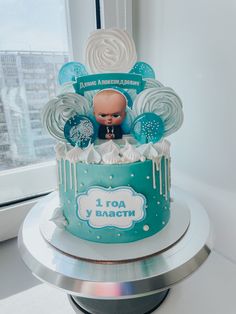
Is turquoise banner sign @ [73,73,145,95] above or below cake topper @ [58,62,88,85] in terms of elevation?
below

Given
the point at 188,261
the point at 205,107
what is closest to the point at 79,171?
the point at 188,261

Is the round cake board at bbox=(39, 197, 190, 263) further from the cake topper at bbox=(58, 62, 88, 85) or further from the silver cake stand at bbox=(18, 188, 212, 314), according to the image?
the cake topper at bbox=(58, 62, 88, 85)

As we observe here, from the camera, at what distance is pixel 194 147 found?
777 millimetres

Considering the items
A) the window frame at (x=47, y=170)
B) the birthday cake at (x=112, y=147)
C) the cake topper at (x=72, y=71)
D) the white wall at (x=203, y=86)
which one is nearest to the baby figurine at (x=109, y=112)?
the birthday cake at (x=112, y=147)

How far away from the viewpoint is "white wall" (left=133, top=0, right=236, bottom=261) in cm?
65

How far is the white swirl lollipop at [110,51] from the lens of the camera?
1.86 ft

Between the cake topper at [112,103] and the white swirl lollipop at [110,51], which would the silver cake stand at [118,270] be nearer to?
the cake topper at [112,103]

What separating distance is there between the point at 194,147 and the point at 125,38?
1.19 feet

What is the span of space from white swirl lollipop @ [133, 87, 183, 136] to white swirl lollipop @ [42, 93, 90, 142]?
0.37 feet

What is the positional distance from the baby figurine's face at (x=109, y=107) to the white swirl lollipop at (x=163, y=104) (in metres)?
0.04

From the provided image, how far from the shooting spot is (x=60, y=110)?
53cm

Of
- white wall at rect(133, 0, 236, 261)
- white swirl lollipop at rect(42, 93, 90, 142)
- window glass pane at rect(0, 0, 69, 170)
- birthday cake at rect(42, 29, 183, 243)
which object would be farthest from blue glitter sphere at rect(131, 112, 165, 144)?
window glass pane at rect(0, 0, 69, 170)

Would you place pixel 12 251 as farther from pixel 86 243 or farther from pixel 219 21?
pixel 219 21

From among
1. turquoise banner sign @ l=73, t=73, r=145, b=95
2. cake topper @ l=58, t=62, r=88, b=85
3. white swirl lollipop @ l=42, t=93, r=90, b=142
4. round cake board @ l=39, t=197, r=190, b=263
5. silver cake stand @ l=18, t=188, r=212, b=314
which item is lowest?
silver cake stand @ l=18, t=188, r=212, b=314
